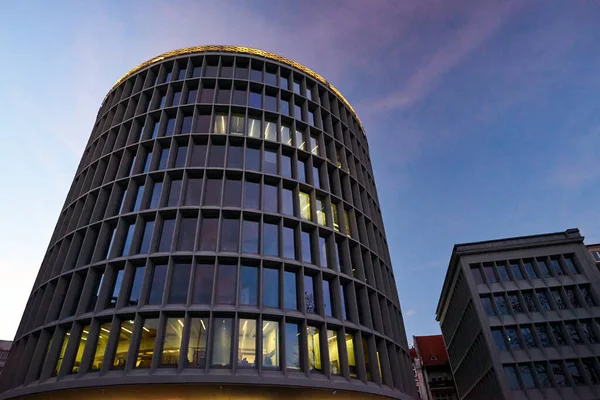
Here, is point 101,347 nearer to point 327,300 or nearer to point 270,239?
point 270,239

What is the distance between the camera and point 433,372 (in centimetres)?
7819

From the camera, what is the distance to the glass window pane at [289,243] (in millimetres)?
23953

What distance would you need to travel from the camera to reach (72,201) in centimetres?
2964

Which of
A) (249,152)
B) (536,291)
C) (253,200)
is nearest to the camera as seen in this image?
(253,200)

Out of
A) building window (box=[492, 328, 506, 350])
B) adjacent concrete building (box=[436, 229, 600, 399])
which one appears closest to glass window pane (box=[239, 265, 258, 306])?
adjacent concrete building (box=[436, 229, 600, 399])

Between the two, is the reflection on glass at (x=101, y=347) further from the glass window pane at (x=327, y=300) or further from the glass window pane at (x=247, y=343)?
the glass window pane at (x=327, y=300)

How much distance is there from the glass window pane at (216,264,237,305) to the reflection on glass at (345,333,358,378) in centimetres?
795

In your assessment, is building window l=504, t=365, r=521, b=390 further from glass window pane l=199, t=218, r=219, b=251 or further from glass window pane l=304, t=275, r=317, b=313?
glass window pane l=199, t=218, r=219, b=251

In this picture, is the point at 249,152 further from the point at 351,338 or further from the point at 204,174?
the point at 351,338

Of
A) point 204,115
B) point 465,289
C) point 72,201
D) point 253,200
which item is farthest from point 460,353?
point 72,201

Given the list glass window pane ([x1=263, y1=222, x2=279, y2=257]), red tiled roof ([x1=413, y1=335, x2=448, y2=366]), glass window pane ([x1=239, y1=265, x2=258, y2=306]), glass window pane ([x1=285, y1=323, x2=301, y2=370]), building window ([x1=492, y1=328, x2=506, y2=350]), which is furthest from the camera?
red tiled roof ([x1=413, y1=335, x2=448, y2=366])

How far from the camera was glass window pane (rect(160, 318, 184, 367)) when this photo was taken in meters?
18.7

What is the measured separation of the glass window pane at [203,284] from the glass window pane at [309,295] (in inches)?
224

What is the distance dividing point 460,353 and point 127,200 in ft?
178
